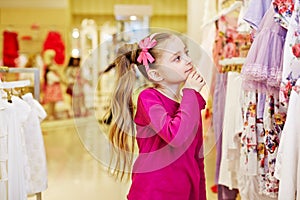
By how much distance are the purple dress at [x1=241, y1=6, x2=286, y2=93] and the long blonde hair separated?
1.78 feet

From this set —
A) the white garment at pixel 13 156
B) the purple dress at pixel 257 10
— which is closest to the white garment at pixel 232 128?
the purple dress at pixel 257 10

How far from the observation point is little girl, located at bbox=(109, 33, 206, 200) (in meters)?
1.65

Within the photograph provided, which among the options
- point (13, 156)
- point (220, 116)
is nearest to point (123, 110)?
point (13, 156)

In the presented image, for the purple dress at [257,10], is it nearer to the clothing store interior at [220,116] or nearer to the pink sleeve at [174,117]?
the clothing store interior at [220,116]

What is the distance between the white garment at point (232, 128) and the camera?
8.71 feet

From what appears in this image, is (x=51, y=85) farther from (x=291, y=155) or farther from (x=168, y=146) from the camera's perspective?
(x=291, y=155)

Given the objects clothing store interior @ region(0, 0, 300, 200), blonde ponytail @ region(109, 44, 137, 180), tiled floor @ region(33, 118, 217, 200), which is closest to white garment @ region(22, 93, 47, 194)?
clothing store interior @ region(0, 0, 300, 200)

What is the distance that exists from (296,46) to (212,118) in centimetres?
150

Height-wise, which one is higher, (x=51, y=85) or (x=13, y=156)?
(x=13, y=156)

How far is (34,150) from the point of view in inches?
106

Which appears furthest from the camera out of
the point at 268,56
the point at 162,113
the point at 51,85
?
the point at 51,85

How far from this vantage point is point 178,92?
1742 millimetres

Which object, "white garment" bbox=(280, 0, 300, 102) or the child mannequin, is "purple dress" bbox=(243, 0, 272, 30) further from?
the child mannequin

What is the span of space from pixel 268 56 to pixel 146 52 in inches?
26.2
